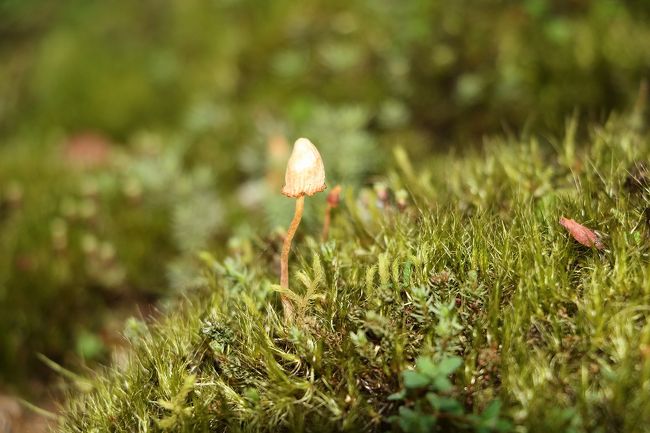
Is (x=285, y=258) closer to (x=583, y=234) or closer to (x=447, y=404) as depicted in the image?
(x=447, y=404)

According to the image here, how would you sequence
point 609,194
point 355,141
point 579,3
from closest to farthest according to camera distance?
point 609,194
point 355,141
point 579,3

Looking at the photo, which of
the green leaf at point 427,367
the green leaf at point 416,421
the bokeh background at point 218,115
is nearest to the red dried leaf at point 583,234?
the green leaf at point 427,367

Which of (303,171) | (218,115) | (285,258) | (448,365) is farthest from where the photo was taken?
(218,115)

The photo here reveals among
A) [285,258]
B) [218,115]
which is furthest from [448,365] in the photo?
[218,115]

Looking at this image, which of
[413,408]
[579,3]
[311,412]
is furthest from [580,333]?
[579,3]

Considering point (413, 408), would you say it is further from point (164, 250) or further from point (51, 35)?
point (51, 35)

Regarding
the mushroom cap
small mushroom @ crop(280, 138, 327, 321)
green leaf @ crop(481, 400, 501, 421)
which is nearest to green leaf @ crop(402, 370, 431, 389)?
green leaf @ crop(481, 400, 501, 421)

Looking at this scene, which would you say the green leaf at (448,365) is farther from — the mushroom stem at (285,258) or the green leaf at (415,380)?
the mushroom stem at (285,258)
